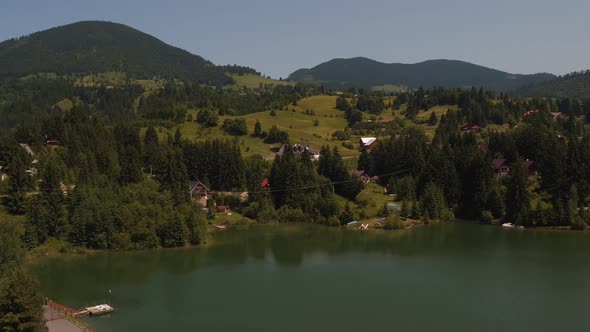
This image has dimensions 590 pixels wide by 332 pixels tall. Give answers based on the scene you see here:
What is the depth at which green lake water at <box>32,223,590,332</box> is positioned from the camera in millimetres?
27688

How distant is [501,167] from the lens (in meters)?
59.3

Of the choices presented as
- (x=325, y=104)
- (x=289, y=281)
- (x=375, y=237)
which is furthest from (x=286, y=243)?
(x=325, y=104)

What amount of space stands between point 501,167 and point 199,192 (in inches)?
1201

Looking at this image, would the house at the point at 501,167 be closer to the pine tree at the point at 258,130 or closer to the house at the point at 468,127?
the house at the point at 468,127

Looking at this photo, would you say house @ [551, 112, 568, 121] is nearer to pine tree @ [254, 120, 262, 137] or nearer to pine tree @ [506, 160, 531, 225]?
pine tree @ [506, 160, 531, 225]

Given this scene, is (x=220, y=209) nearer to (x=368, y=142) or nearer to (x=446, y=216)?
(x=446, y=216)

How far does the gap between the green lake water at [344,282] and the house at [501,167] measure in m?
11.6

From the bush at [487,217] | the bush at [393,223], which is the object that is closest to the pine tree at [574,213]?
the bush at [487,217]

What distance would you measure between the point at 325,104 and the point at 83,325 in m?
85.5

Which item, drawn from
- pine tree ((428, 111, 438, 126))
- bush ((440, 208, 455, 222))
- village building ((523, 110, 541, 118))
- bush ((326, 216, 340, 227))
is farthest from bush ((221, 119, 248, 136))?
village building ((523, 110, 541, 118))

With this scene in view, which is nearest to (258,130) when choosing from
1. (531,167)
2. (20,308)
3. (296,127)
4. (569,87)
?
(296,127)

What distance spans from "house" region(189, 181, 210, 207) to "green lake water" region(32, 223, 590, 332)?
6466mm

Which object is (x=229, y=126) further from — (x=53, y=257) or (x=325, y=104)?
(x=53, y=257)

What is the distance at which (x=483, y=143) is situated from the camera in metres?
68.1
